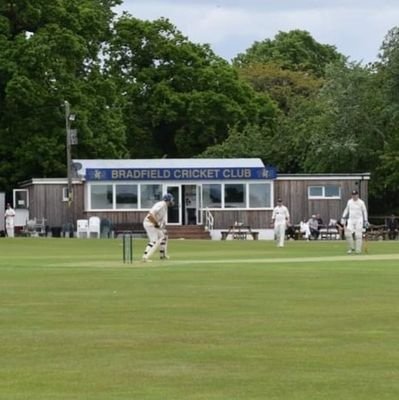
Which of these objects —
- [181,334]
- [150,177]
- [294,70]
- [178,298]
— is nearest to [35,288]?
[178,298]

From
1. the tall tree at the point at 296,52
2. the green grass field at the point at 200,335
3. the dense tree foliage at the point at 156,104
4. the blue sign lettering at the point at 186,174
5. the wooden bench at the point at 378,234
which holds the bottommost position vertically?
the green grass field at the point at 200,335

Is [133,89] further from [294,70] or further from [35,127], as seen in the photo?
[294,70]

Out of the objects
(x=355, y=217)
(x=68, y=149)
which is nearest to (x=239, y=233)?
(x=68, y=149)

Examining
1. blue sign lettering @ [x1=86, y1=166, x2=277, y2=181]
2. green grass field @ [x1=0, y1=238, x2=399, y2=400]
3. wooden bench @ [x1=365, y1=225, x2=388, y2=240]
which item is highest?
blue sign lettering @ [x1=86, y1=166, x2=277, y2=181]

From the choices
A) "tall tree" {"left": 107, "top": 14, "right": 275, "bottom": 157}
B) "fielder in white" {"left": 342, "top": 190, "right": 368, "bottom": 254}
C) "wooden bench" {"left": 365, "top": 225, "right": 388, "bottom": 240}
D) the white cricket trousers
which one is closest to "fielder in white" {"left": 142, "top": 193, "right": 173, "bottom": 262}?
"fielder in white" {"left": 342, "top": 190, "right": 368, "bottom": 254}

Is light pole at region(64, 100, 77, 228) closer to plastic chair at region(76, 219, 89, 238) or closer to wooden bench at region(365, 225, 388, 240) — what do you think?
plastic chair at region(76, 219, 89, 238)

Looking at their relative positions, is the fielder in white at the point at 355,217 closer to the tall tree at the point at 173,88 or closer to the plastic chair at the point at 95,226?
the plastic chair at the point at 95,226

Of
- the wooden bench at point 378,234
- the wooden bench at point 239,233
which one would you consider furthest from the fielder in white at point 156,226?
the wooden bench at point 239,233

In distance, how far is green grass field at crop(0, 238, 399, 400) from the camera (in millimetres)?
10844

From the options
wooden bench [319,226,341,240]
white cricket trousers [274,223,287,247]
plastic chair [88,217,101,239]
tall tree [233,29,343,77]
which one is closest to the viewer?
white cricket trousers [274,223,287,247]

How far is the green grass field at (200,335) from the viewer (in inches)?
427

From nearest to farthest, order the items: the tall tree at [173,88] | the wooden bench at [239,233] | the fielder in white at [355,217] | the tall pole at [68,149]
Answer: the fielder in white at [355,217] < the wooden bench at [239,233] < the tall pole at [68,149] < the tall tree at [173,88]

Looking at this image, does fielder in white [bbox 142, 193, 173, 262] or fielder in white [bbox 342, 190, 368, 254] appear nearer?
fielder in white [bbox 142, 193, 173, 262]

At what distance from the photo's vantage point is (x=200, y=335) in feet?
46.7
